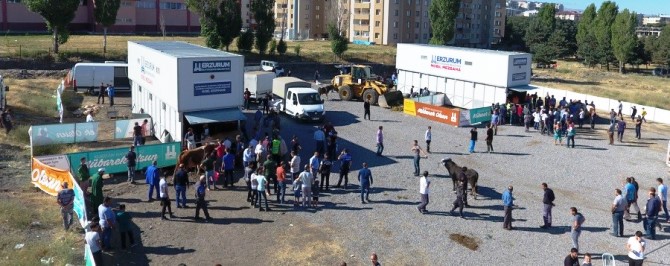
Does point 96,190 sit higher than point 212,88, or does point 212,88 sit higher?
point 212,88

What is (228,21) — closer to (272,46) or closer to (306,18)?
(272,46)

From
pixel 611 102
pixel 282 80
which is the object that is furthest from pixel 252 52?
pixel 611 102

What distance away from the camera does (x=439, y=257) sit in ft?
48.5

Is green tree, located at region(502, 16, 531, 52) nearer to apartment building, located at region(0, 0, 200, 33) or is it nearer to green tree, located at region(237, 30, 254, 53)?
apartment building, located at region(0, 0, 200, 33)

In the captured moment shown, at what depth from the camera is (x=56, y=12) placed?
157 ft

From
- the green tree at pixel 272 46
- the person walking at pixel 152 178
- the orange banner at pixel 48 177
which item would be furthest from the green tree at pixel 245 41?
the person walking at pixel 152 178

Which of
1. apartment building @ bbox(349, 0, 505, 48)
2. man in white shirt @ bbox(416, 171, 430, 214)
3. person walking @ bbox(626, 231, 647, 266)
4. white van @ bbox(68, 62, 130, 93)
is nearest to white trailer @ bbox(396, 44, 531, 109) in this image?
man in white shirt @ bbox(416, 171, 430, 214)

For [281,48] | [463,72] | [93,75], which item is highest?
[281,48]

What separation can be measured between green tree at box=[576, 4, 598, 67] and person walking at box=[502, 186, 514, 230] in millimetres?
74429

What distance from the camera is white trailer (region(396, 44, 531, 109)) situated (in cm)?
3444

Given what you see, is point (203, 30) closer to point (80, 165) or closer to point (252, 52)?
point (252, 52)

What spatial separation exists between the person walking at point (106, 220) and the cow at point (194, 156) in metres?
6.10

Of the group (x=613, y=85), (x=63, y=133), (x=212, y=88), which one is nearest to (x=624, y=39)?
(x=613, y=85)

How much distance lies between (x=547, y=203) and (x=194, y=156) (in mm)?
11420
